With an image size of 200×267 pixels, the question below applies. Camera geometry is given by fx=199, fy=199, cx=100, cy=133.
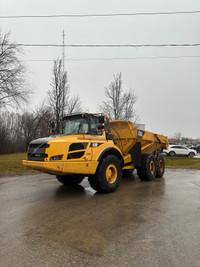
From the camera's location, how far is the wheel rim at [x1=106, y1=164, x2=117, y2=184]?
6461 mm

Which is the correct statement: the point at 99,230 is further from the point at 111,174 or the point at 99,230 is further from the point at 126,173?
the point at 126,173

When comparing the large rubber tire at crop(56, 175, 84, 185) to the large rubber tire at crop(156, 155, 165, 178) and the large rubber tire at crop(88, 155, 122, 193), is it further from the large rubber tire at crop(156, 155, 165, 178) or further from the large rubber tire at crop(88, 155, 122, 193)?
the large rubber tire at crop(156, 155, 165, 178)

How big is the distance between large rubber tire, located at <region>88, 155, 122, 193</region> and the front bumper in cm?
27

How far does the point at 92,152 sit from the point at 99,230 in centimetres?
270

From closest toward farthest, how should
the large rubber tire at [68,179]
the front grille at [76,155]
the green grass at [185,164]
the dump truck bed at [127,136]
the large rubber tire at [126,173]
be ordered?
1. the front grille at [76,155]
2. the large rubber tire at [68,179]
3. the dump truck bed at [127,136]
4. the large rubber tire at [126,173]
5. the green grass at [185,164]

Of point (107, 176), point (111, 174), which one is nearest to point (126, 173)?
point (111, 174)

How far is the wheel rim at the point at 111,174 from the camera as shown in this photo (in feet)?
21.2

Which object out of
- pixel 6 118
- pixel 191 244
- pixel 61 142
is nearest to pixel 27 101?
pixel 61 142

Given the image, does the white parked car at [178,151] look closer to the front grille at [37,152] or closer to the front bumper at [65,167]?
the front bumper at [65,167]

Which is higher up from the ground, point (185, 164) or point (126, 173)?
point (126, 173)

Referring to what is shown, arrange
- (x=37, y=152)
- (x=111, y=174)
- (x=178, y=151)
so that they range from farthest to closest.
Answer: (x=178, y=151)
(x=111, y=174)
(x=37, y=152)

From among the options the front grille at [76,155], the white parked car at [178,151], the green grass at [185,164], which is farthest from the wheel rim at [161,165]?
the white parked car at [178,151]

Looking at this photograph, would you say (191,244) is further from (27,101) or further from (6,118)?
(6,118)

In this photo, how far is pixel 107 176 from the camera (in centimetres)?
643
